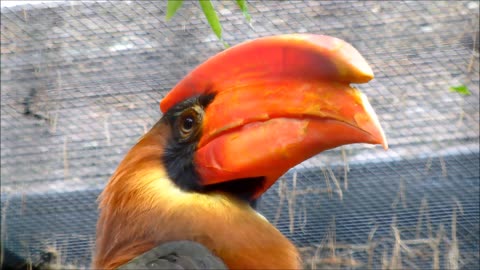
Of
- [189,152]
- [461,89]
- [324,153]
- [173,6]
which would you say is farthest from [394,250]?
[173,6]

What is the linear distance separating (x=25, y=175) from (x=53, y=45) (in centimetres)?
59

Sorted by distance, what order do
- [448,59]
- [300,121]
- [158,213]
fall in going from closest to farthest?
[300,121]
[158,213]
[448,59]

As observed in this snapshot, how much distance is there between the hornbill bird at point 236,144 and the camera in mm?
2076

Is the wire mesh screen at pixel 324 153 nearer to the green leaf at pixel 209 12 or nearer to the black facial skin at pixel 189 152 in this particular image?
the black facial skin at pixel 189 152

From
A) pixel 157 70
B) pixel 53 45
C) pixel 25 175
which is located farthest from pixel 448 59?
pixel 25 175

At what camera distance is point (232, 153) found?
2.22 metres

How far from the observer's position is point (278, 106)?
2.15m

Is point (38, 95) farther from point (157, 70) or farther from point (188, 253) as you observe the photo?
point (188, 253)

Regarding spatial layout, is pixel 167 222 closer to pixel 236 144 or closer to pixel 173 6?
pixel 236 144

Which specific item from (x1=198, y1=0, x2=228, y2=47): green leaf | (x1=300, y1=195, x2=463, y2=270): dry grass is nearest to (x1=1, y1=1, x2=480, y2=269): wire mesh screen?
(x1=300, y1=195, x2=463, y2=270): dry grass

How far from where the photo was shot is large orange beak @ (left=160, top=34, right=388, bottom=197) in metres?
2.05

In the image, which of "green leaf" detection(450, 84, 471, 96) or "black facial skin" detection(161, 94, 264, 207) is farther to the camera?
"green leaf" detection(450, 84, 471, 96)

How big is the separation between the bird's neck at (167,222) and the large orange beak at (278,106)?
10 centimetres

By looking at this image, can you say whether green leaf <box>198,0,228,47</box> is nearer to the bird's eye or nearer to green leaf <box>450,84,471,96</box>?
the bird's eye
